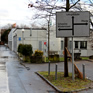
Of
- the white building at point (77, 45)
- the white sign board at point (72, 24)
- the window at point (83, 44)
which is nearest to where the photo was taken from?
the white sign board at point (72, 24)

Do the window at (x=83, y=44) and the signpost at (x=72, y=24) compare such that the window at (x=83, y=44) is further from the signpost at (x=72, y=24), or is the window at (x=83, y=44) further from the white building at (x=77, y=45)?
the signpost at (x=72, y=24)

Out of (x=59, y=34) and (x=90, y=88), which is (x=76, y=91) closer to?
(x=90, y=88)

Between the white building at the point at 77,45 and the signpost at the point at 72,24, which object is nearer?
the signpost at the point at 72,24

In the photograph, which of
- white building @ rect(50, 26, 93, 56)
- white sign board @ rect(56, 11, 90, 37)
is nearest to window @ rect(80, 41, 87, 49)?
white building @ rect(50, 26, 93, 56)

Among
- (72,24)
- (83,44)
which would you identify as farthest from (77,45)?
(72,24)

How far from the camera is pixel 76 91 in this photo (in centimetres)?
915

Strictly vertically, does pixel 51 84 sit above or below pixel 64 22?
below

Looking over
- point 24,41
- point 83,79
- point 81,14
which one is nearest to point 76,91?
point 83,79

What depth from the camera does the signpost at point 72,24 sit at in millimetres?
11398

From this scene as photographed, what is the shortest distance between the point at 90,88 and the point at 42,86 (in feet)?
7.83

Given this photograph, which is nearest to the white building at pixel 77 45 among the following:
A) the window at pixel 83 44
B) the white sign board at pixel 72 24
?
the window at pixel 83 44

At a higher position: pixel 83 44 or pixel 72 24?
pixel 72 24

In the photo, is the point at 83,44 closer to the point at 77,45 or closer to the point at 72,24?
the point at 77,45

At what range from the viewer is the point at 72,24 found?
37.6 feet
